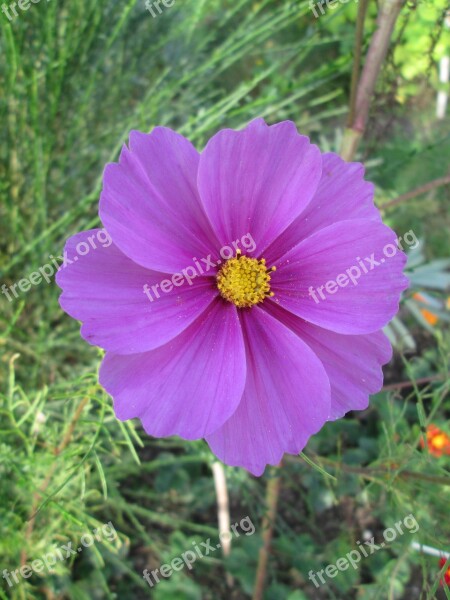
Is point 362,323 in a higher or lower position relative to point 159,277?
lower

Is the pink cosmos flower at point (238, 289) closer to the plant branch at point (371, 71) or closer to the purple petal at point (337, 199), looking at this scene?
the purple petal at point (337, 199)

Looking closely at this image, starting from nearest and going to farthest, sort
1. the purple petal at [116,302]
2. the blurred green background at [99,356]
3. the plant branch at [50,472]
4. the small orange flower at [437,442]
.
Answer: the purple petal at [116,302] < the plant branch at [50,472] < the blurred green background at [99,356] < the small orange flower at [437,442]

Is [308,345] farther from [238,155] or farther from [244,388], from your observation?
[238,155]

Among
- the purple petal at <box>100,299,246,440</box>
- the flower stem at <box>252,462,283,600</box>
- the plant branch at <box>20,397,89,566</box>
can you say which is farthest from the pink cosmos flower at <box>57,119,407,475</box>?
the flower stem at <box>252,462,283,600</box>

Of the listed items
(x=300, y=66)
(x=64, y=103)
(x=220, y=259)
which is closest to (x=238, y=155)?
(x=220, y=259)

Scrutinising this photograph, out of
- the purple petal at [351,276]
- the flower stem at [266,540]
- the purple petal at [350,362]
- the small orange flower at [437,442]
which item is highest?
the purple petal at [351,276]

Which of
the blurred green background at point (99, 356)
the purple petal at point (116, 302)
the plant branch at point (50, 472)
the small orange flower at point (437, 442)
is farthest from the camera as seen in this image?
the small orange flower at point (437, 442)

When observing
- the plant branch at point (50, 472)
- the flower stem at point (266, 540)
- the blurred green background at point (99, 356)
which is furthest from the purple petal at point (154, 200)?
the flower stem at point (266, 540)

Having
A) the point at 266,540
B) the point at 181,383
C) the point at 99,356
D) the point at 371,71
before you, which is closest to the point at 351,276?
the point at 181,383
